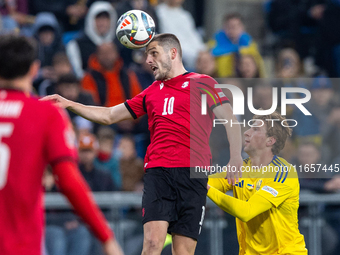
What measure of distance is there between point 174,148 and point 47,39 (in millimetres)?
5709

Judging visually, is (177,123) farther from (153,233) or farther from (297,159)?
(297,159)

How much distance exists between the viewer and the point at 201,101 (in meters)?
5.63

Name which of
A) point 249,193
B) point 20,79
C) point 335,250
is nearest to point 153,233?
point 249,193

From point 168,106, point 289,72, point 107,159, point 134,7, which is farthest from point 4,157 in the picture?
point 289,72

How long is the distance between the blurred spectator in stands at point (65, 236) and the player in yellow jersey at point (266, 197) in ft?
8.95

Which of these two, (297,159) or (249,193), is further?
(297,159)

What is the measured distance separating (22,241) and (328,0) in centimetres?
1079

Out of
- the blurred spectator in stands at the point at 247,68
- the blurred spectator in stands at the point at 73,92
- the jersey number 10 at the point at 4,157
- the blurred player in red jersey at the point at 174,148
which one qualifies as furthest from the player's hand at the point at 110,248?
the blurred spectator in stands at the point at 247,68

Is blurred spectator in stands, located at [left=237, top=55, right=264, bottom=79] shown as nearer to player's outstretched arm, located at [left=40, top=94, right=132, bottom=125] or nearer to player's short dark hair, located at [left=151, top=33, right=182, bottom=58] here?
player's short dark hair, located at [left=151, top=33, right=182, bottom=58]

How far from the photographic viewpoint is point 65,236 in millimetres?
7496

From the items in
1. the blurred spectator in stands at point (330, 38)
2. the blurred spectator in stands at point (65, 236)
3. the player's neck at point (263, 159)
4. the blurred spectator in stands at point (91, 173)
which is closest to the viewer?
the player's neck at point (263, 159)

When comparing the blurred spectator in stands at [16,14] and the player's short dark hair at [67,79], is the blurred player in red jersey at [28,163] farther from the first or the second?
the blurred spectator in stands at [16,14]

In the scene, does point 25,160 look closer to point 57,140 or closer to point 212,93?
point 57,140

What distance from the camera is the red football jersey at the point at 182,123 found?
553 centimetres
